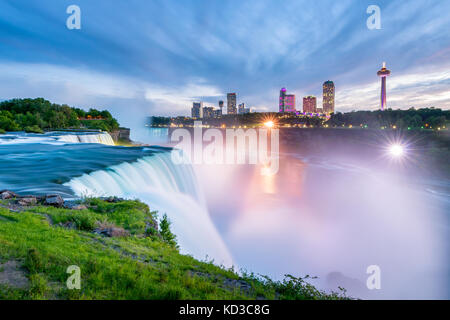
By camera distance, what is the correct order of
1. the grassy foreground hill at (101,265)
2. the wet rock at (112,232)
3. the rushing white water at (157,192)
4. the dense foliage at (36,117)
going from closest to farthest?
the grassy foreground hill at (101,265), the wet rock at (112,232), the rushing white water at (157,192), the dense foliage at (36,117)

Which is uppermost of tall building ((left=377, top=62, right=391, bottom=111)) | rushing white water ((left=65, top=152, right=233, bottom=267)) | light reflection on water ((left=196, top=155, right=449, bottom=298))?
tall building ((left=377, top=62, right=391, bottom=111))

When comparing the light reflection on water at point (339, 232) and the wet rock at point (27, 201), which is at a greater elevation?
the wet rock at point (27, 201)

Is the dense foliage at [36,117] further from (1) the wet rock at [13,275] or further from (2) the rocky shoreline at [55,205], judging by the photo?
(1) the wet rock at [13,275]

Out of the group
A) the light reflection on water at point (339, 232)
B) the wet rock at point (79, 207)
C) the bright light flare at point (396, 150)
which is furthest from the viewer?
the bright light flare at point (396, 150)

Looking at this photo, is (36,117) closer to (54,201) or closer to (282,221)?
(54,201)

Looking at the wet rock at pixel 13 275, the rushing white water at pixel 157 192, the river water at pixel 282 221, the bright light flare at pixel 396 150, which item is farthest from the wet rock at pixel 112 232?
the bright light flare at pixel 396 150

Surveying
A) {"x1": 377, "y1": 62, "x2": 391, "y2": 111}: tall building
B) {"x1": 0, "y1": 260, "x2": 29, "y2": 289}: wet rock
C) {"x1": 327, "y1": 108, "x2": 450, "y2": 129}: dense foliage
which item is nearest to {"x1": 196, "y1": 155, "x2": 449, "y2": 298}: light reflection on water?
{"x1": 0, "y1": 260, "x2": 29, "y2": 289}: wet rock

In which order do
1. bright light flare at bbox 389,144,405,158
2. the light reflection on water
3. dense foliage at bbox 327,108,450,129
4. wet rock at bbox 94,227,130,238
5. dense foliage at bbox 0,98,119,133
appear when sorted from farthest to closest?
dense foliage at bbox 327,108,450,129, bright light flare at bbox 389,144,405,158, dense foliage at bbox 0,98,119,133, the light reflection on water, wet rock at bbox 94,227,130,238

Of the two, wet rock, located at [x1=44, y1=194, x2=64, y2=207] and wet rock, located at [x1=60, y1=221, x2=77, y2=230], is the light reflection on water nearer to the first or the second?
wet rock, located at [x1=60, y1=221, x2=77, y2=230]
